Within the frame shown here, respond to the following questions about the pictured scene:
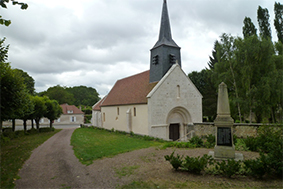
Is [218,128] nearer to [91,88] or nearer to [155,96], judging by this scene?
[155,96]

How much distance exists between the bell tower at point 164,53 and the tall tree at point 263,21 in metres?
15.7

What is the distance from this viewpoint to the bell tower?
20000 mm

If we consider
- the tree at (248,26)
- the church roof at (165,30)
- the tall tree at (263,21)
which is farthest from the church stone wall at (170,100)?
the tall tree at (263,21)

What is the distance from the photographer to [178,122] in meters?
19.9

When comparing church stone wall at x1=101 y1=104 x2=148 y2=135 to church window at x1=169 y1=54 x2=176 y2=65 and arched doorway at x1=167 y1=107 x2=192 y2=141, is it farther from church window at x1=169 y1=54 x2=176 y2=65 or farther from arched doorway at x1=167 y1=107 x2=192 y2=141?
church window at x1=169 y1=54 x2=176 y2=65

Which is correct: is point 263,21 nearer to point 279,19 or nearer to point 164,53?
point 279,19

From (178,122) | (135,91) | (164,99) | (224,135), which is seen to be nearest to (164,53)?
(164,99)

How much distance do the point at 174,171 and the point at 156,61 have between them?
1600cm

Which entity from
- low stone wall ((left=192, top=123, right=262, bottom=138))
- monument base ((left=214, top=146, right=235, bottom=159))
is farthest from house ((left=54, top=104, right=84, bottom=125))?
monument base ((left=214, top=146, right=235, bottom=159))

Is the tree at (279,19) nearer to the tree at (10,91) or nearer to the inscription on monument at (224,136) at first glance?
the inscription on monument at (224,136)

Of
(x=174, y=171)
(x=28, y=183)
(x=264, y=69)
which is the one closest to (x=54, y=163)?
(x=28, y=183)

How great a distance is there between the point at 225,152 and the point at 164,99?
36.0 feet

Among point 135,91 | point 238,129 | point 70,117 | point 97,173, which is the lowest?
point 70,117

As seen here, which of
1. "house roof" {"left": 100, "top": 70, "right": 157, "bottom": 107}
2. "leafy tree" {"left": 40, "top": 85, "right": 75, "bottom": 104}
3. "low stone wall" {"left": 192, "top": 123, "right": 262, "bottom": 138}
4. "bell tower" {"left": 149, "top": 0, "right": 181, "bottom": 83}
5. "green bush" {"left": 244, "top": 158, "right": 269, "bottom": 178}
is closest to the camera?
"green bush" {"left": 244, "top": 158, "right": 269, "bottom": 178}
